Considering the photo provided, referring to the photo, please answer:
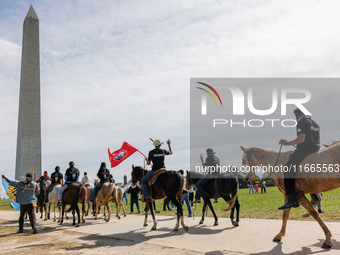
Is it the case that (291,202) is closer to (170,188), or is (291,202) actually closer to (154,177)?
(170,188)

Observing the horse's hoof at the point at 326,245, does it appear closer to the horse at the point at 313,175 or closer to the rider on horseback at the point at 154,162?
the horse at the point at 313,175

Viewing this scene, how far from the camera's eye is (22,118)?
37594 millimetres

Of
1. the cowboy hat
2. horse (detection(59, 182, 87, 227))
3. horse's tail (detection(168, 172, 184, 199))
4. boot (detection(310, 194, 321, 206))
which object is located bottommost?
horse (detection(59, 182, 87, 227))

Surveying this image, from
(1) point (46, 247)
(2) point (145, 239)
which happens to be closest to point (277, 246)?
(2) point (145, 239)

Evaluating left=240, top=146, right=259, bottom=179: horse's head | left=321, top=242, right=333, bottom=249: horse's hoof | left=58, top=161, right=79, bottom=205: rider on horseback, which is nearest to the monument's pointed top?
left=58, top=161, right=79, bottom=205: rider on horseback

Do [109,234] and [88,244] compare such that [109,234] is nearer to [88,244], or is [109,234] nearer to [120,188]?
[88,244]

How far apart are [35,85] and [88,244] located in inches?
1301

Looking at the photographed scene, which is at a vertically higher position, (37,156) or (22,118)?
(22,118)

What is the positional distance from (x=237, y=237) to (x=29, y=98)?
34.4 metres

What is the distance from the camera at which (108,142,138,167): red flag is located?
1438cm

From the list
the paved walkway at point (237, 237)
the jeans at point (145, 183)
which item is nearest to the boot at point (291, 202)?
the paved walkway at point (237, 237)

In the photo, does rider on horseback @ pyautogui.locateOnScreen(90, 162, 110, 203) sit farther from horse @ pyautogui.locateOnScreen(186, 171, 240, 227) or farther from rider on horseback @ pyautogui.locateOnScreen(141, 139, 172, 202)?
horse @ pyautogui.locateOnScreen(186, 171, 240, 227)

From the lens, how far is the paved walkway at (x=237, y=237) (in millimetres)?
7113

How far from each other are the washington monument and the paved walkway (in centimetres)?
3001
